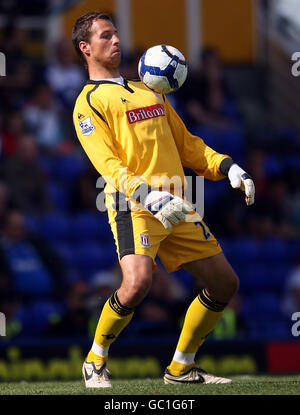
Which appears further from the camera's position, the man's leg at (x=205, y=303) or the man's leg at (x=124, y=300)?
the man's leg at (x=205, y=303)

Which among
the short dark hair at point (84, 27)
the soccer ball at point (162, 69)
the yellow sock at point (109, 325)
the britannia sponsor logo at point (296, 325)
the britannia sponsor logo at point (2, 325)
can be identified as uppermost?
the short dark hair at point (84, 27)

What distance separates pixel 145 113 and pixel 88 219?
5.23m

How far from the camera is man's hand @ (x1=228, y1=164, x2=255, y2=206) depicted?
5808 mm

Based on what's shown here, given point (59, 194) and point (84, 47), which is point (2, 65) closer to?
point (59, 194)

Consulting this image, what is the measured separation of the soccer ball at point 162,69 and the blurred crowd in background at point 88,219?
3.71 meters

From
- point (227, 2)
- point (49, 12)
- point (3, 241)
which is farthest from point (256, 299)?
point (227, 2)

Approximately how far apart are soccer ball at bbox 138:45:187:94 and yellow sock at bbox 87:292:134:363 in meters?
1.38

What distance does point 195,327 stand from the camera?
19.9ft

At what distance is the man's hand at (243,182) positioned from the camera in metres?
5.81

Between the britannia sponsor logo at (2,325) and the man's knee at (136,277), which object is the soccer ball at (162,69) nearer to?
the man's knee at (136,277)

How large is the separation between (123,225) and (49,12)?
8319 millimetres

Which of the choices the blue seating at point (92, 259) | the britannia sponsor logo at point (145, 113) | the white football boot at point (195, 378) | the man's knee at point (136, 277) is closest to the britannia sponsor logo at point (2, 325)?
the blue seating at point (92, 259)

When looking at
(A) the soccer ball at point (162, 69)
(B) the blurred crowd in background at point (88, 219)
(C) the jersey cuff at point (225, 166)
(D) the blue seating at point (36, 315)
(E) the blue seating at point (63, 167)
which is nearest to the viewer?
(A) the soccer ball at point (162, 69)

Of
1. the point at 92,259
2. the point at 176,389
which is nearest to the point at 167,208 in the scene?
the point at 176,389
